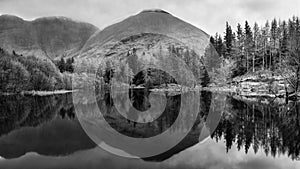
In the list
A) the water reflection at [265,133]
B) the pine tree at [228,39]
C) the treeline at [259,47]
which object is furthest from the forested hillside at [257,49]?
the water reflection at [265,133]

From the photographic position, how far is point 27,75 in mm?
74438

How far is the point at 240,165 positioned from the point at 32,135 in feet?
53.8

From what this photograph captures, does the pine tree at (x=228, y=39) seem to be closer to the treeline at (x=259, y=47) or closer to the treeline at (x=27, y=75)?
the treeline at (x=259, y=47)

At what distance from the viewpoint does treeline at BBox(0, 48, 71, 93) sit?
Answer: 7231 cm

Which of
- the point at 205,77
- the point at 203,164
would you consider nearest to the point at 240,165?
the point at 203,164

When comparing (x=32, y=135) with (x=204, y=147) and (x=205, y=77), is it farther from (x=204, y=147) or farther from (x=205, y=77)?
(x=205, y=77)

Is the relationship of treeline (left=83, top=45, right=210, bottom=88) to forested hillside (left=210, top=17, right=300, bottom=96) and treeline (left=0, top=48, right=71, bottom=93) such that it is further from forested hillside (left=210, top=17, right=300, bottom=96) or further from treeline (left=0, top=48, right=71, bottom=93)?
treeline (left=0, top=48, right=71, bottom=93)

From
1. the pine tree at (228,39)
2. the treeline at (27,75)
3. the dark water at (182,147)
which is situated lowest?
the dark water at (182,147)

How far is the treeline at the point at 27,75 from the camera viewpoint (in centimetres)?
7231

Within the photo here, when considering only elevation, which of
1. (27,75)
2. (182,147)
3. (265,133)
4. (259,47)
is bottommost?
(182,147)

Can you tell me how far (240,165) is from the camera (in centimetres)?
1205

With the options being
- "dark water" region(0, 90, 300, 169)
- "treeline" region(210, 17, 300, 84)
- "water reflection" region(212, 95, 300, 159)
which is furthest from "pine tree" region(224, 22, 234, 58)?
"dark water" region(0, 90, 300, 169)

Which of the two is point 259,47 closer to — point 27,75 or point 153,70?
point 153,70

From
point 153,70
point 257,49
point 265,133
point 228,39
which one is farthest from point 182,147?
point 228,39
